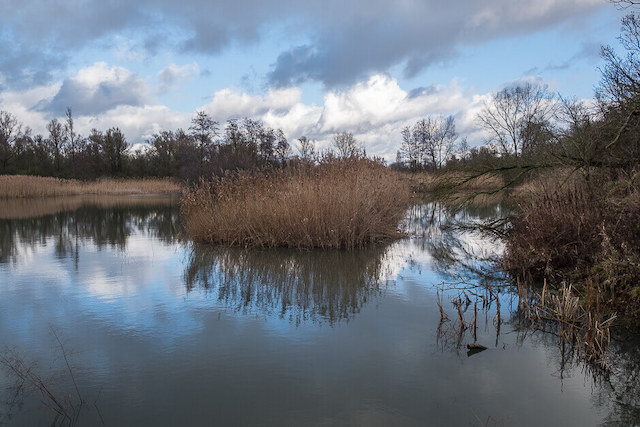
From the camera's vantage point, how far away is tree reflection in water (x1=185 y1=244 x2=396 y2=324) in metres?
5.36

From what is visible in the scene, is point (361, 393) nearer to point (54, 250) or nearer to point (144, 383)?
point (144, 383)

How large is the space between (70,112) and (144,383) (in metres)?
48.2

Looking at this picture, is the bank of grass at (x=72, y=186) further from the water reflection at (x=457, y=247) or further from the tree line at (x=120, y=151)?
the water reflection at (x=457, y=247)

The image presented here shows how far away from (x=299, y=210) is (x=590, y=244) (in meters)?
4.95

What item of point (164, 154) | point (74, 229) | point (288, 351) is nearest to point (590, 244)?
point (288, 351)

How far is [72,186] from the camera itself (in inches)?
1369

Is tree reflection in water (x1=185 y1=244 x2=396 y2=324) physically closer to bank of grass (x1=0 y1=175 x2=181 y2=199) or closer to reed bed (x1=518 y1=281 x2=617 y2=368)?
reed bed (x1=518 y1=281 x2=617 y2=368)

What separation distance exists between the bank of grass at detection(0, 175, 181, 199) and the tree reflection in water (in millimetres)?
25245

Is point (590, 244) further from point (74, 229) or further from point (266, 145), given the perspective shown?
point (266, 145)

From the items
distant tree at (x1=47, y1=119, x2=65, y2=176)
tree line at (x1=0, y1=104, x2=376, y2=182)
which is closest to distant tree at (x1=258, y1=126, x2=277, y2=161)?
tree line at (x1=0, y1=104, x2=376, y2=182)

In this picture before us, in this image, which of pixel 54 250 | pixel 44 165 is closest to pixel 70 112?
pixel 44 165

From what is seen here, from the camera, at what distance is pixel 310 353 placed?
396 centimetres

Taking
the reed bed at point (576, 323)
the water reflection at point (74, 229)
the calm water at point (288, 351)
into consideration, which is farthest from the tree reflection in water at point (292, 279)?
the water reflection at point (74, 229)

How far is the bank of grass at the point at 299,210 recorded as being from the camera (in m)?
8.91
